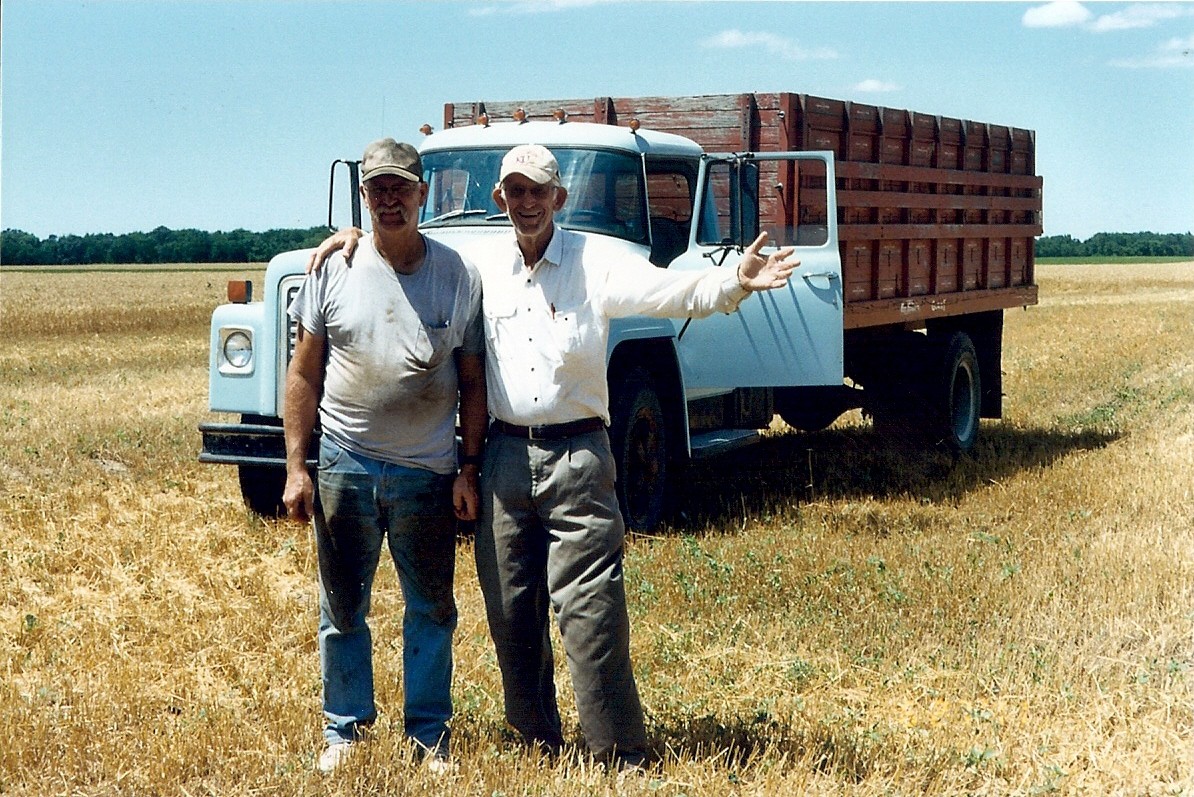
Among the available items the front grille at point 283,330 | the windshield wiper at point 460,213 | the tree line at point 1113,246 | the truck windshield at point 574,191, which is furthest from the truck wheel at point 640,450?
the tree line at point 1113,246

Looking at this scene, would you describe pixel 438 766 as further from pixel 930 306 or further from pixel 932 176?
pixel 932 176

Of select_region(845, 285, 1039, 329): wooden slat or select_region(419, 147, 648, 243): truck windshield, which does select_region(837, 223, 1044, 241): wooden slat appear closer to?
select_region(845, 285, 1039, 329): wooden slat

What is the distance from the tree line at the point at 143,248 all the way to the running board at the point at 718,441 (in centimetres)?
9469

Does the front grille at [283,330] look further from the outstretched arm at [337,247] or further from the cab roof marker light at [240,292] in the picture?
the outstretched arm at [337,247]

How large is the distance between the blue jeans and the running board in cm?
433

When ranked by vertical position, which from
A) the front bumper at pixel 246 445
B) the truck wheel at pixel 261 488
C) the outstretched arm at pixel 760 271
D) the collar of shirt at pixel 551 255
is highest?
the collar of shirt at pixel 551 255

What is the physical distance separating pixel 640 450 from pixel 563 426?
4.01 meters

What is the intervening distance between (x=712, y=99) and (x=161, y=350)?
56.9ft

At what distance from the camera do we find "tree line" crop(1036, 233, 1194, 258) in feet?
375

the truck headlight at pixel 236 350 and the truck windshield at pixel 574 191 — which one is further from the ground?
the truck windshield at pixel 574 191

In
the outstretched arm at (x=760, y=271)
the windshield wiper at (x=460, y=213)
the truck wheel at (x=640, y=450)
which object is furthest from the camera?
the windshield wiper at (x=460, y=213)

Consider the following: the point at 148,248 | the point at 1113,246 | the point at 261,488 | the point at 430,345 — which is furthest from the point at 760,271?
the point at 1113,246

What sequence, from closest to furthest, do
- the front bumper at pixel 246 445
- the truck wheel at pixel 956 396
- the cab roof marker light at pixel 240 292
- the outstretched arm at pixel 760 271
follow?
1. the outstretched arm at pixel 760 271
2. the front bumper at pixel 246 445
3. the cab roof marker light at pixel 240 292
4. the truck wheel at pixel 956 396

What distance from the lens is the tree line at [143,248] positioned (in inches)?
4018
